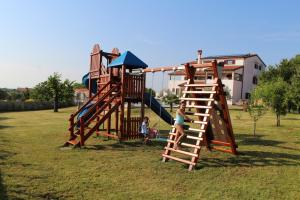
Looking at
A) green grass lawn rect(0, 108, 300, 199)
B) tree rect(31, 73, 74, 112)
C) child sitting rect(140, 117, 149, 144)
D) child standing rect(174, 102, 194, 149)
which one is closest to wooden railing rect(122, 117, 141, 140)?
child sitting rect(140, 117, 149, 144)

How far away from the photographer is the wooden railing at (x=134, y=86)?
14.7 m

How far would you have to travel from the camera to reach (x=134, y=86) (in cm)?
1491

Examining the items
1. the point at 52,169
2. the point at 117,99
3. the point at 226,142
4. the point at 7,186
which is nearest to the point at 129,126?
the point at 117,99

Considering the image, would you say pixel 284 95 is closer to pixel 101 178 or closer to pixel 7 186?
pixel 101 178

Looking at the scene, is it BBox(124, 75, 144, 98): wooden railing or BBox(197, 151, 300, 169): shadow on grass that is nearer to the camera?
BBox(197, 151, 300, 169): shadow on grass

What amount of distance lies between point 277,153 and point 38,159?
8.20m

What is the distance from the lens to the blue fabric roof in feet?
47.3

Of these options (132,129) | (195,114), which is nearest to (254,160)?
(195,114)

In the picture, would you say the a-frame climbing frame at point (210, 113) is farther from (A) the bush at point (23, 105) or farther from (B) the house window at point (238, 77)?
(B) the house window at point (238, 77)

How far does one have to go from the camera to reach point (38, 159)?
10203 millimetres

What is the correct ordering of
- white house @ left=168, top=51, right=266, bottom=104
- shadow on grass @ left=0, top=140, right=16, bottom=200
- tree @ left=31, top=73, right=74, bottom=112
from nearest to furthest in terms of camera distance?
shadow on grass @ left=0, top=140, right=16, bottom=200, tree @ left=31, top=73, right=74, bottom=112, white house @ left=168, top=51, right=266, bottom=104

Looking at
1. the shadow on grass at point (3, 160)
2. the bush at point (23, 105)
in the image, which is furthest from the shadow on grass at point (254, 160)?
the bush at point (23, 105)

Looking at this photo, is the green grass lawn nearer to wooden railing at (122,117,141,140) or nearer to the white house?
wooden railing at (122,117,141,140)

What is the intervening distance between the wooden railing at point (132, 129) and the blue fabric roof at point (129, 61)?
2440 millimetres
